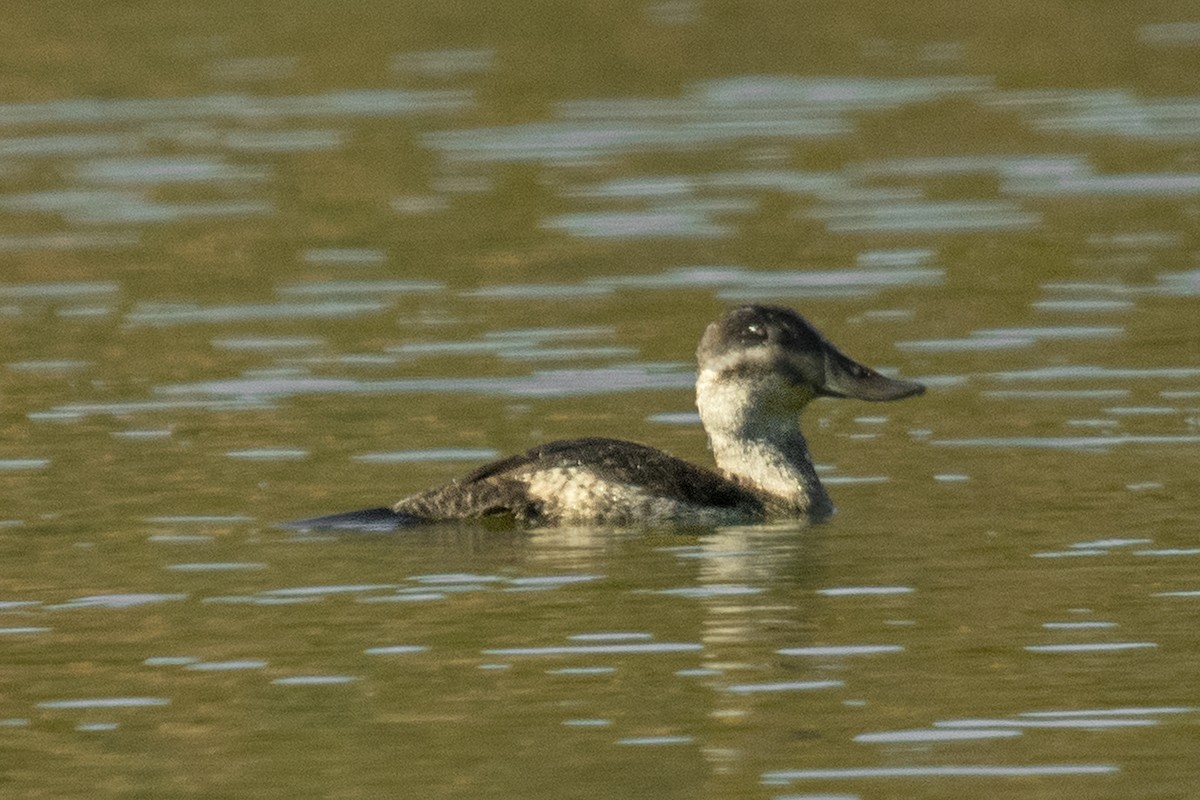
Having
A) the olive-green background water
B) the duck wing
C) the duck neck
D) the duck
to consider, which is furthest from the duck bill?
the duck wing

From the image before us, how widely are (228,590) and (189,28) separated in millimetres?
20593

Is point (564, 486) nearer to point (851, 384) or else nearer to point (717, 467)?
point (717, 467)

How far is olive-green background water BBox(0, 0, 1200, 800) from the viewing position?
8.59 m

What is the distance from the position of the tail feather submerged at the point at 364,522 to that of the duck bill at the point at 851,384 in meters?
1.84

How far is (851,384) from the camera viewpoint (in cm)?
1236

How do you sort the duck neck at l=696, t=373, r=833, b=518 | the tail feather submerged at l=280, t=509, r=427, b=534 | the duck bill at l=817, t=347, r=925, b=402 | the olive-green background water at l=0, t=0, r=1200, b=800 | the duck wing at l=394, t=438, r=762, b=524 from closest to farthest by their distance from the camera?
the olive-green background water at l=0, t=0, r=1200, b=800 < the tail feather submerged at l=280, t=509, r=427, b=534 < the duck wing at l=394, t=438, r=762, b=524 < the duck neck at l=696, t=373, r=833, b=518 < the duck bill at l=817, t=347, r=925, b=402

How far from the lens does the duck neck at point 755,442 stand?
12109mm

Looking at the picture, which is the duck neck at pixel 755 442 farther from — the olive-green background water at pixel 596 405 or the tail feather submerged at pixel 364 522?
the tail feather submerged at pixel 364 522

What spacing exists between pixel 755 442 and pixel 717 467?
0.73 ft

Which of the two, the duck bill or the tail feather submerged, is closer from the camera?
the tail feather submerged

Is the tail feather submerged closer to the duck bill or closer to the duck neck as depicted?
the duck neck

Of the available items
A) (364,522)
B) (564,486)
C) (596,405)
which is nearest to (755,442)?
(564,486)

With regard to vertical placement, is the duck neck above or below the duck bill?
below

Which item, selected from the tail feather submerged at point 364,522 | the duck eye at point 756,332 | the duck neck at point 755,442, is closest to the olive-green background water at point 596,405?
the tail feather submerged at point 364,522
